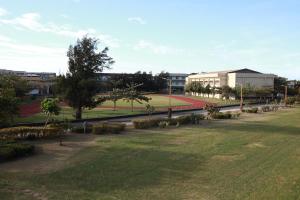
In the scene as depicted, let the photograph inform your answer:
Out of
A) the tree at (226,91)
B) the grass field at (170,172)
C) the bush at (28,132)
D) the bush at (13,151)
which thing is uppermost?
the tree at (226,91)

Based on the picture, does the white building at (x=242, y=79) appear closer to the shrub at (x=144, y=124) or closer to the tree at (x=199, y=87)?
the tree at (x=199, y=87)

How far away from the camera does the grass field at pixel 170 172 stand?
1226 centimetres

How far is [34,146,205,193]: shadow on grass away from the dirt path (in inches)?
43.7

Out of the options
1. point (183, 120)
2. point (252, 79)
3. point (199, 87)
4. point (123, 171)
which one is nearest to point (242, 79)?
point (252, 79)

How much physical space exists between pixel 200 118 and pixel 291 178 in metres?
21.5

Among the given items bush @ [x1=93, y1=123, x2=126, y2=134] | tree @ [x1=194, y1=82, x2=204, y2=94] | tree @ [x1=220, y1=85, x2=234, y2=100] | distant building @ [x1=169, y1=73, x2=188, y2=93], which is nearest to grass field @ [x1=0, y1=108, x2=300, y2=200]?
bush @ [x1=93, y1=123, x2=126, y2=134]

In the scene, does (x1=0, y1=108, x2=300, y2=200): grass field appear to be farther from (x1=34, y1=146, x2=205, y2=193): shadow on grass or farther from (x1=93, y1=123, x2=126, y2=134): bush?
(x1=93, y1=123, x2=126, y2=134): bush

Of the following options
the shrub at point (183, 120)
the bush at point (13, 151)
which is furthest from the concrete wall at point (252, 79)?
the bush at point (13, 151)

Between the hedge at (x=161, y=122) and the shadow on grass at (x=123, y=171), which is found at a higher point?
→ the hedge at (x=161, y=122)

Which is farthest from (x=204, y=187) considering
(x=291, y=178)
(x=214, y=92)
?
(x=214, y=92)

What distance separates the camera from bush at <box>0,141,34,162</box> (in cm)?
1673

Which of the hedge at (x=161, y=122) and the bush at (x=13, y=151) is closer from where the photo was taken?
the bush at (x=13, y=151)

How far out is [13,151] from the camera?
1717 cm

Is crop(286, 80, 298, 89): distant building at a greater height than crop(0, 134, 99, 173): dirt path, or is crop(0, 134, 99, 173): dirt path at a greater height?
crop(286, 80, 298, 89): distant building
